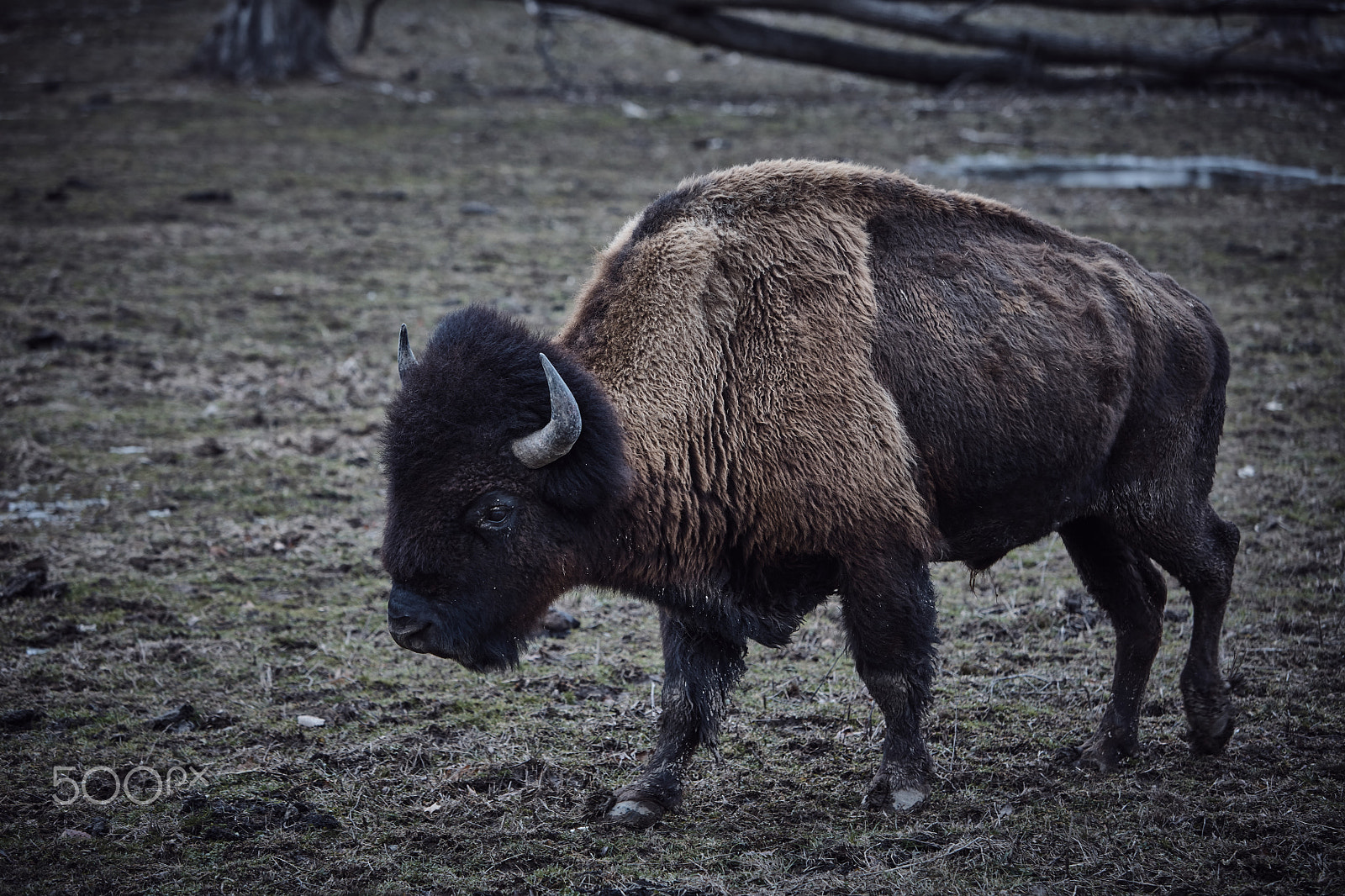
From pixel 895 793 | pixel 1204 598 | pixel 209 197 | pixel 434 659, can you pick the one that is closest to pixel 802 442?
pixel 895 793

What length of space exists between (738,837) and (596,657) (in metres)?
1.38

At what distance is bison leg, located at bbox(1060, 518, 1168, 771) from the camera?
13.0 feet

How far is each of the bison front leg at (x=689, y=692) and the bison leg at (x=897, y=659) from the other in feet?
1.50

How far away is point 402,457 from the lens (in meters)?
3.35

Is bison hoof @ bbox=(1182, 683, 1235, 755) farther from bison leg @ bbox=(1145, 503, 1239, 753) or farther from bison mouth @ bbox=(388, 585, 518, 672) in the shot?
bison mouth @ bbox=(388, 585, 518, 672)

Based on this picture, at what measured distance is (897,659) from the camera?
3.55 metres

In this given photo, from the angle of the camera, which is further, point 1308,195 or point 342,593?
point 1308,195

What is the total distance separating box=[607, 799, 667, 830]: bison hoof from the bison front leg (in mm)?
73

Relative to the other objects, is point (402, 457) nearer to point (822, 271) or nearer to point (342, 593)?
point (822, 271)

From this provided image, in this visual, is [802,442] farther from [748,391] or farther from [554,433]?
[554,433]

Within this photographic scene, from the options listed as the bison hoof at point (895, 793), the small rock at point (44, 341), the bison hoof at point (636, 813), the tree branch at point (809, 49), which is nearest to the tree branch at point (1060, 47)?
the tree branch at point (809, 49)

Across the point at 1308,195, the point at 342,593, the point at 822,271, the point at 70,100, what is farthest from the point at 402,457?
the point at 70,100

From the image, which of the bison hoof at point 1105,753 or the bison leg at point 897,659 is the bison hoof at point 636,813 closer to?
the bison leg at point 897,659

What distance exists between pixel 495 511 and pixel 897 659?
138cm
